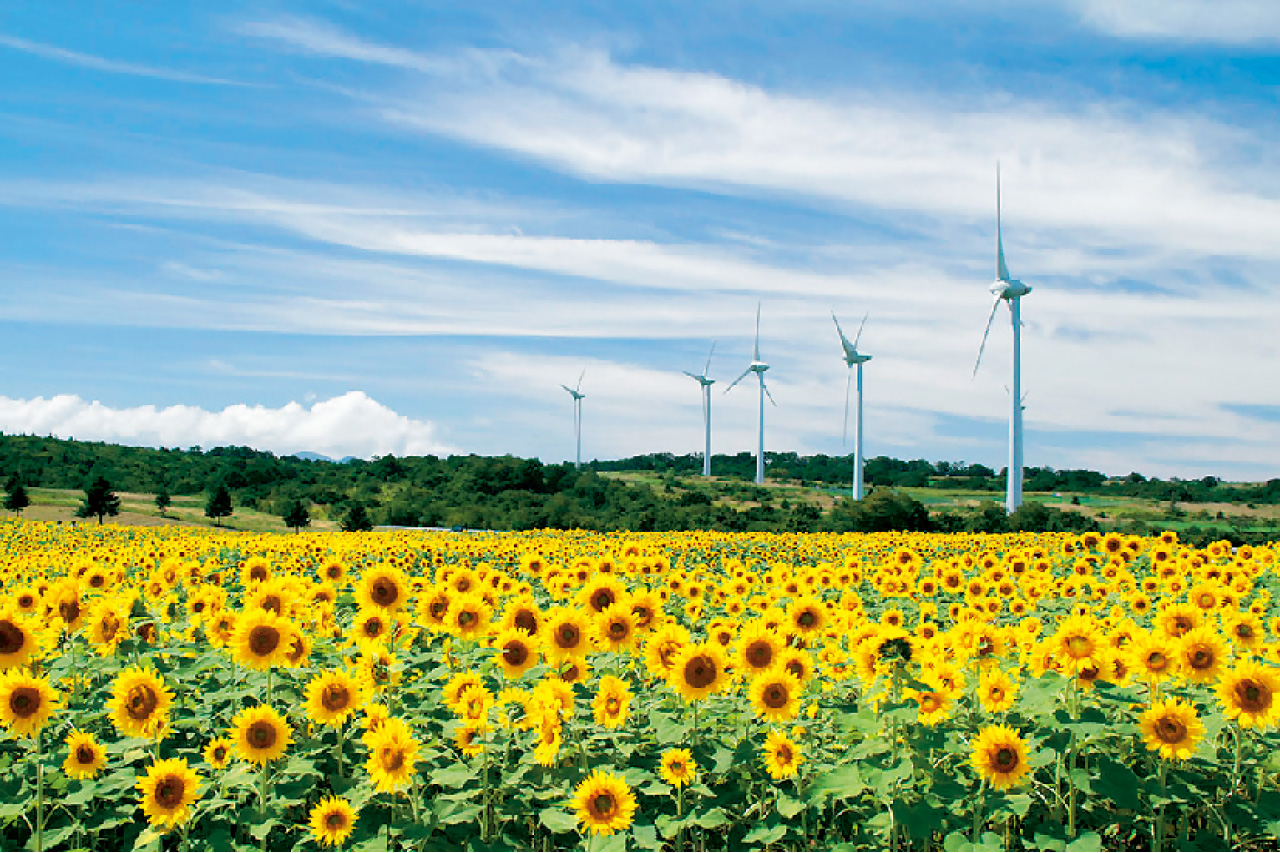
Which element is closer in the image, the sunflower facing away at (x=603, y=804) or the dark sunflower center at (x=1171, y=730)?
the sunflower facing away at (x=603, y=804)

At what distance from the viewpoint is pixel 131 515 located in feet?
282

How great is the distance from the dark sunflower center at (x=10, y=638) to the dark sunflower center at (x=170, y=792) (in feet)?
6.17

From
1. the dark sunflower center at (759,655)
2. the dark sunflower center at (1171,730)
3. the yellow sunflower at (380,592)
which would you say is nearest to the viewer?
the dark sunflower center at (1171,730)

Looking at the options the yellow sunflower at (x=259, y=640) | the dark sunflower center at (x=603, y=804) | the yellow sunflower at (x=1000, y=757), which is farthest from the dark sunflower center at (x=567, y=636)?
Result: the yellow sunflower at (x=1000, y=757)

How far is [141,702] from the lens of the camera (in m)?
6.89

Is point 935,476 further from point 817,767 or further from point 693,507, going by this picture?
point 817,767

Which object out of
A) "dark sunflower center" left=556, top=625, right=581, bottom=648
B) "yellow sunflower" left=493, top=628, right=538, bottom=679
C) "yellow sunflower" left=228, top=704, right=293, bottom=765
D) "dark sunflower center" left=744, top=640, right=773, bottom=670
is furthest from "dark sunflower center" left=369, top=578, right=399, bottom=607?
"dark sunflower center" left=744, top=640, right=773, bottom=670

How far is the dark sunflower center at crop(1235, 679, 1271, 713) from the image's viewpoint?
21.7 feet

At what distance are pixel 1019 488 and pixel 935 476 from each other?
8065 centimetres

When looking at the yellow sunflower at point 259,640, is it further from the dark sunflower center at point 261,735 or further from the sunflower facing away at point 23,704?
the sunflower facing away at point 23,704

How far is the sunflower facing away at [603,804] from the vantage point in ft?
19.4

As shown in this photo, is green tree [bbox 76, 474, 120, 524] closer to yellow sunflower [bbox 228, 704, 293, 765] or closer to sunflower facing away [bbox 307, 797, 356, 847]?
yellow sunflower [bbox 228, 704, 293, 765]

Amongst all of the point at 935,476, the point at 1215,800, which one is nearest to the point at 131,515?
the point at 1215,800

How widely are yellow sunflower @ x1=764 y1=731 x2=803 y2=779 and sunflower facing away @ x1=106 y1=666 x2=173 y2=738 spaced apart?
4.44m
